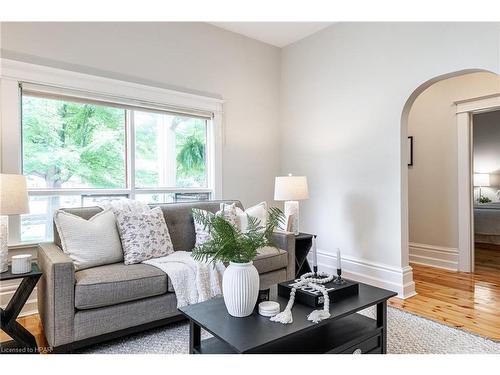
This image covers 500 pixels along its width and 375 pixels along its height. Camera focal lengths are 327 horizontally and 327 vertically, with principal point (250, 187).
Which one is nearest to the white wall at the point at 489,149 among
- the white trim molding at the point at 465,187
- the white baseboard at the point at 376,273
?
the white trim molding at the point at 465,187

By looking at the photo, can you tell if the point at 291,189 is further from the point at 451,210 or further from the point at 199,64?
the point at 451,210

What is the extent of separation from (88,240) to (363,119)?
2883 millimetres

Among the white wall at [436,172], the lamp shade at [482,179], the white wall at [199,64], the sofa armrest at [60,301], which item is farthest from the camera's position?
the lamp shade at [482,179]

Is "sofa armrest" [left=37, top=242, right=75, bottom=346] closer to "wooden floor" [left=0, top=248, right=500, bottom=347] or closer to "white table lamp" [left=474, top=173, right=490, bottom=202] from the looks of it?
"wooden floor" [left=0, top=248, right=500, bottom=347]

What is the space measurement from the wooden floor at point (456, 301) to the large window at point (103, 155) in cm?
111

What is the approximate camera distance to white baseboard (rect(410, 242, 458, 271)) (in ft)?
13.2

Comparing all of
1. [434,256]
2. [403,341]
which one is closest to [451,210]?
[434,256]

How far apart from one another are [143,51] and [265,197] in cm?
227

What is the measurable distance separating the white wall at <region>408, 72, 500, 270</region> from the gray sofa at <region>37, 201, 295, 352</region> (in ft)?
11.2

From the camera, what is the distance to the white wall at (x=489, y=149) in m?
6.91

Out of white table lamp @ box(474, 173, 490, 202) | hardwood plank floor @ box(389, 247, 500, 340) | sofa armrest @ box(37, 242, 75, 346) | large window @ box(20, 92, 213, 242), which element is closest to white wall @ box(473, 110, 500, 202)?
white table lamp @ box(474, 173, 490, 202)

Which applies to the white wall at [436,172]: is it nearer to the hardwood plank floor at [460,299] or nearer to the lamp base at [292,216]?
the hardwood plank floor at [460,299]

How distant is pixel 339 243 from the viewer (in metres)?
3.81

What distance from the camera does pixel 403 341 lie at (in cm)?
217
